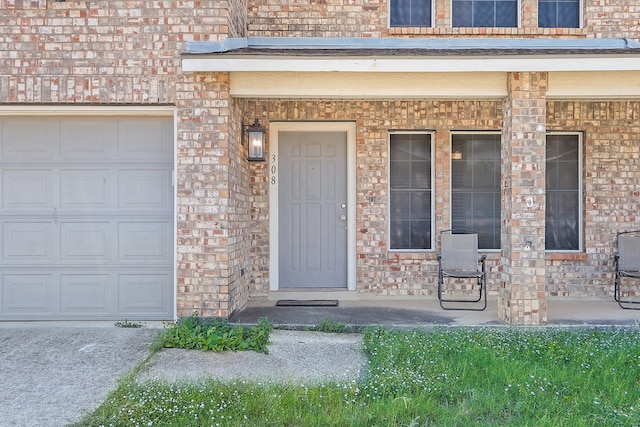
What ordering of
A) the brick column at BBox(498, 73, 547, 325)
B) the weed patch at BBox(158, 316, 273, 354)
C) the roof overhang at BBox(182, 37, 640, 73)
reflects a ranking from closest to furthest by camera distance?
the weed patch at BBox(158, 316, 273, 354) < the roof overhang at BBox(182, 37, 640, 73) < the brick column at BBox(498, 73, 547, 325)

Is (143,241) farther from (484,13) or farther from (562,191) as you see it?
(562,191)

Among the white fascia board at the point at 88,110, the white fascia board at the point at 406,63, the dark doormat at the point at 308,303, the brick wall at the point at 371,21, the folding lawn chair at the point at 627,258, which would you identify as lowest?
the dark doormat at the point at 308,303

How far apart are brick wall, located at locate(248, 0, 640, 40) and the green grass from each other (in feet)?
14.7

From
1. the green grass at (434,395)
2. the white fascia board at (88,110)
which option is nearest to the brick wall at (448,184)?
the white fascia board at (88,110)

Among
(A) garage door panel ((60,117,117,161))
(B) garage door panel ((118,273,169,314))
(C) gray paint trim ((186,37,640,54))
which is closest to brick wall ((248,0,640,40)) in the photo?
(C) gray paint trim ((186,37,640,54))

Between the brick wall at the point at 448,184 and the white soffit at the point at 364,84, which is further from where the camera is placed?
the brick wall at the point at 448,184

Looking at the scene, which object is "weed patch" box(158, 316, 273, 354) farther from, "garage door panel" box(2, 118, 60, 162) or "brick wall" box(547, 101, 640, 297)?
"brick wall" box(547, 101, 640, 297)

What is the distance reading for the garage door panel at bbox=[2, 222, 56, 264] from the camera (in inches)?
244

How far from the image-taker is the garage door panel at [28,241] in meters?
6.21

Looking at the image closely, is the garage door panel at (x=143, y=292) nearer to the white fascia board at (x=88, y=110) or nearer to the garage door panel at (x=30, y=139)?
the garage door panel at (x=30, y=139)

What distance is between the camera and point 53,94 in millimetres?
5879

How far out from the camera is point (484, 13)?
7.53 metres

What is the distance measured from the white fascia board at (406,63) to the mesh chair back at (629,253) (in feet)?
8.68

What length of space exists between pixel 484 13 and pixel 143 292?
5.99 m
